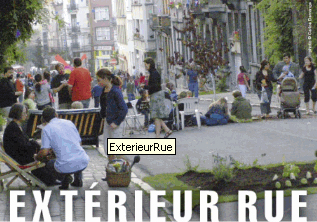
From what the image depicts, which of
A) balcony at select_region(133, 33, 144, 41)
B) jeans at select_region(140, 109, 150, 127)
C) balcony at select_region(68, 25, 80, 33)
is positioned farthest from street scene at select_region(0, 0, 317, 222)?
balcony at select_region(68, 25, 80, 33)

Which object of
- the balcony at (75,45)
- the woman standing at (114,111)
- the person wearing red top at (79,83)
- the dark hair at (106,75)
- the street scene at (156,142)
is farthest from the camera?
the balcony at (75,45)

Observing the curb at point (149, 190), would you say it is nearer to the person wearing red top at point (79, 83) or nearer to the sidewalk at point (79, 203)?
the sidewalk at point (79, 203)

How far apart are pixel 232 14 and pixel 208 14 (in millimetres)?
3734

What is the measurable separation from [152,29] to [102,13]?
50.1m

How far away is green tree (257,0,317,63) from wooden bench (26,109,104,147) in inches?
657

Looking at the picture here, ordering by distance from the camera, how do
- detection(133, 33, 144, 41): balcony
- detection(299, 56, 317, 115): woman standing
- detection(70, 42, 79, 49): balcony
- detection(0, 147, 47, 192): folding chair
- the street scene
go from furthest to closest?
detection(70, 42, 79, 49): balcony, detection(133, 33, 144, 41): balcony, detection(299, 56, 317, 115): woman standing, detection(0, 147, 47, 192): folding chair, the street scene

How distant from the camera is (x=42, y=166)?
454 inches

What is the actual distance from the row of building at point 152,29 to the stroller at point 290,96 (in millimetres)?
6234

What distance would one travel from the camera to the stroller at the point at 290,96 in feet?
74.1

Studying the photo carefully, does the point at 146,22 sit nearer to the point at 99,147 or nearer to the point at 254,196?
the point at 99,147

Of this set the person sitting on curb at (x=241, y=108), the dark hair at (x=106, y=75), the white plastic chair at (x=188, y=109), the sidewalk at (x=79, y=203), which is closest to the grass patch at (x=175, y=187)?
the sidewalk at (x=79, y=203)

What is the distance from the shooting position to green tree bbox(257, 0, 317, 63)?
32.5 meters

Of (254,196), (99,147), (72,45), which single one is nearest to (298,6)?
(99,147)

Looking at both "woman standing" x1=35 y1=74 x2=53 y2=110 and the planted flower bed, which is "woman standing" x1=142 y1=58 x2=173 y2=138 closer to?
"woman standing" x1=35 y1=74 x2=53 y2=110
